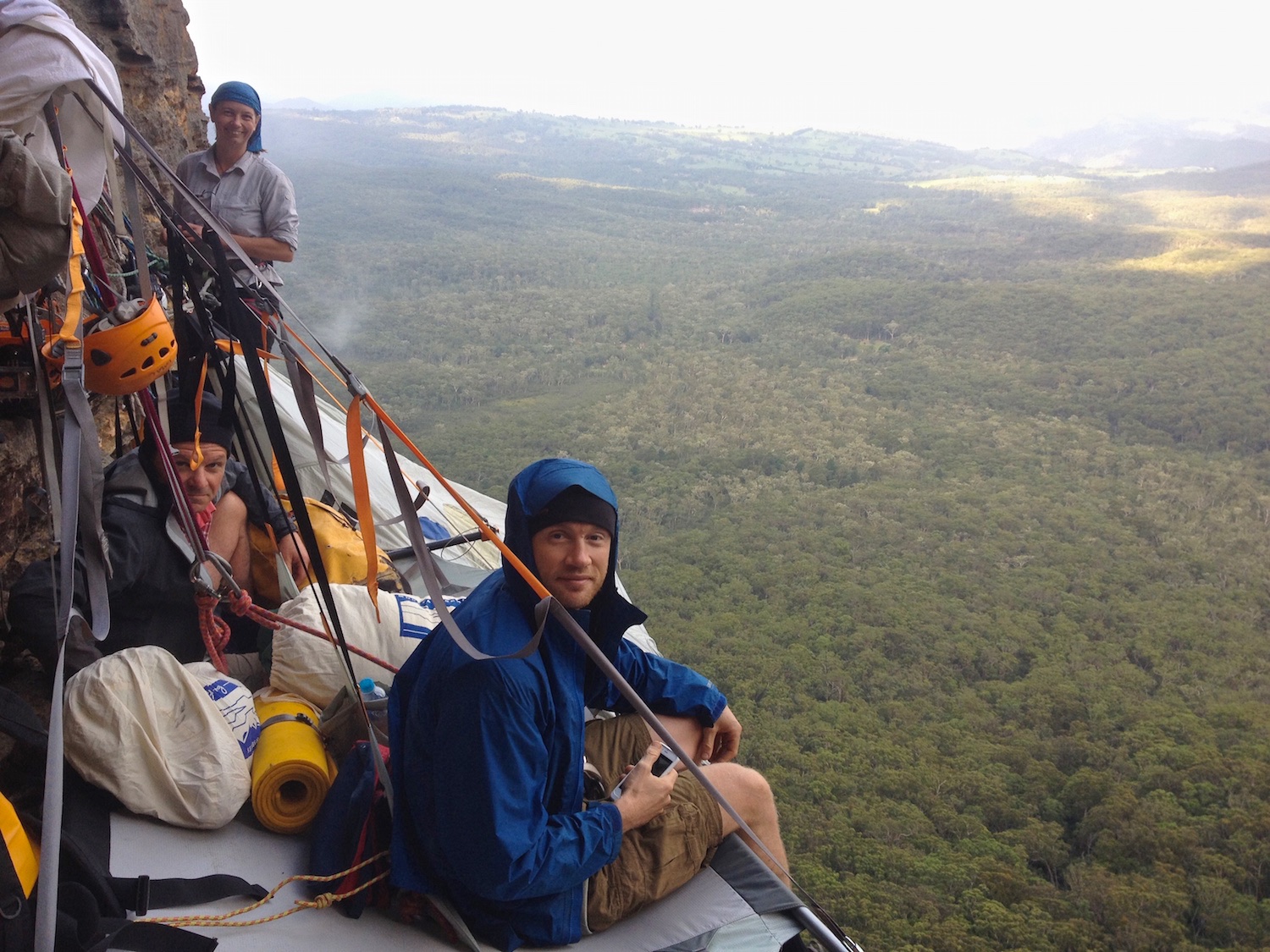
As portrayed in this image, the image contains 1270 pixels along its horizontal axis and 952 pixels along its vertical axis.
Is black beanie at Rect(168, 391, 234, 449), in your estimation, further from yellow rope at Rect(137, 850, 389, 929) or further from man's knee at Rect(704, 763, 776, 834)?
man's knee at Rect(704, 763, 776, 834)

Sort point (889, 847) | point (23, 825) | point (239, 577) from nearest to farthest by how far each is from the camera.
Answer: point (23, 825) < point (239, 577) < point (889, 847)

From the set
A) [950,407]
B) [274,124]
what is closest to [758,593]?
[950,407]

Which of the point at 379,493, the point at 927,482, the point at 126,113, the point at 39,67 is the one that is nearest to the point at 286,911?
the point at 39,67

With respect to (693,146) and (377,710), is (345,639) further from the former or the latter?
(693,146)

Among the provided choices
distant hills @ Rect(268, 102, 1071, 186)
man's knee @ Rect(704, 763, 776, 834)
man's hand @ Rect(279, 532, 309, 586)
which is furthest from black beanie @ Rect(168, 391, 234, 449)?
distant hills @ Rect(268, 102, 1071, 186)

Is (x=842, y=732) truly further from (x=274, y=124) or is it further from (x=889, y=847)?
(x=274, y=124)

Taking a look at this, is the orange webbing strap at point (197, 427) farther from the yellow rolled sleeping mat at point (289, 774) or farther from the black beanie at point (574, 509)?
the black beanie at point (574, 509)
